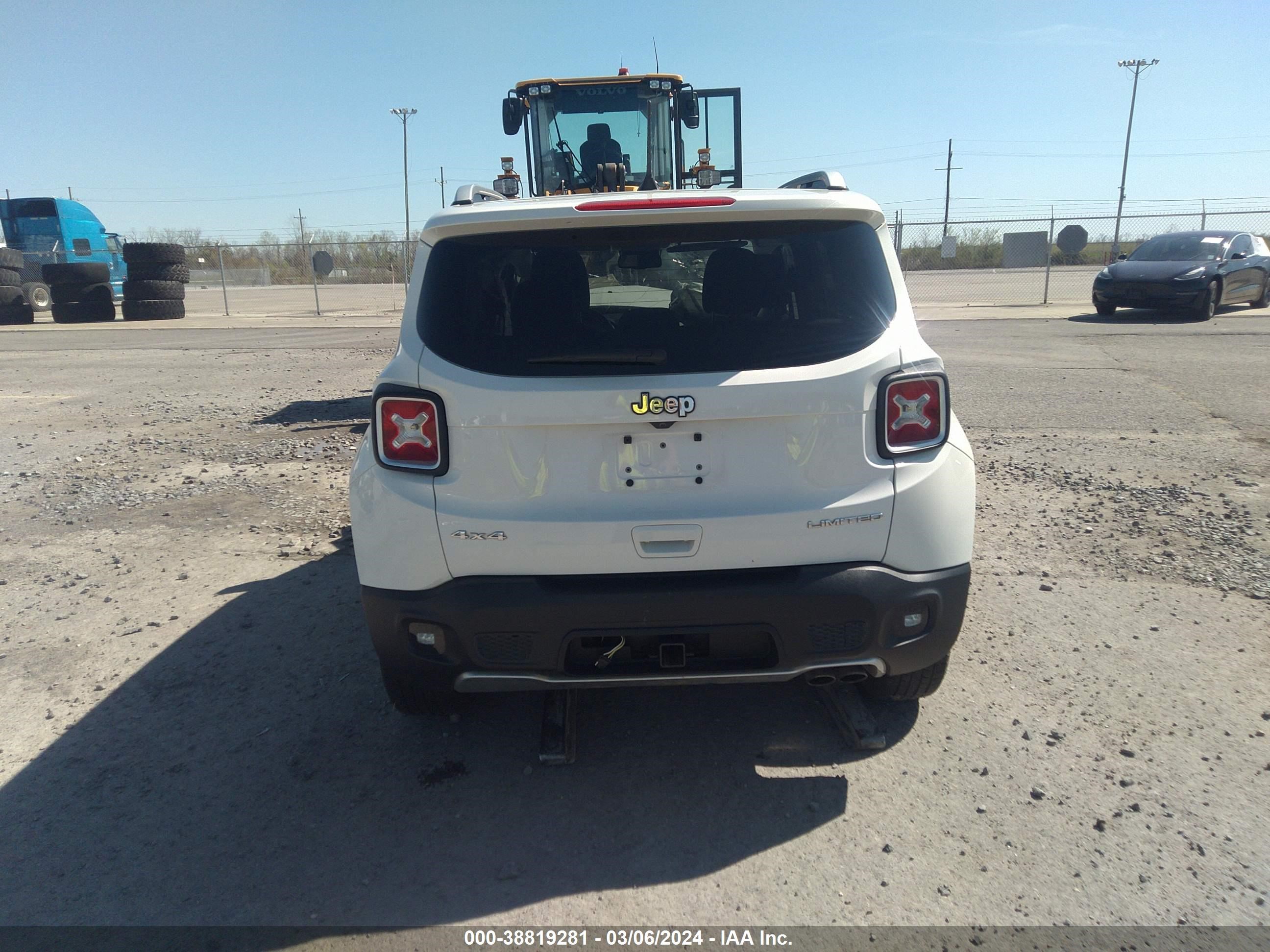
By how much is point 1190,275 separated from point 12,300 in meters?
28.6

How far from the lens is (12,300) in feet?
82.0

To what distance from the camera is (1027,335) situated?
1639 cm

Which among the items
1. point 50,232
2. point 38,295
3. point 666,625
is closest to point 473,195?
point 666,625

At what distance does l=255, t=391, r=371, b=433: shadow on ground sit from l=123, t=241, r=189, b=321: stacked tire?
1744 centimetres

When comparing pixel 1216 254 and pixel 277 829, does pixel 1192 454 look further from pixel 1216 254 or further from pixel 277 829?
pixel 1216 254

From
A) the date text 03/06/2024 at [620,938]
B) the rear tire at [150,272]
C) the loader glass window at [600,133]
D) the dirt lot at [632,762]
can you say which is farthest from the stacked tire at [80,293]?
the date text 03/06/2024 at [620,938]

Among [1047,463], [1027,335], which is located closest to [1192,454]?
[1047,463]

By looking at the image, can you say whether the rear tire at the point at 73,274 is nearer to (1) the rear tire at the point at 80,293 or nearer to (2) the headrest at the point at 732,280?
(1) the rear tire at the point at 80,293

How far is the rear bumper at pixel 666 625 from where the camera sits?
9.08 feet

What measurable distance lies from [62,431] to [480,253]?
27.3 feet

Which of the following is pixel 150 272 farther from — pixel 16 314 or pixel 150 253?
pixel 16 314

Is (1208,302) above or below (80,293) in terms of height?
below

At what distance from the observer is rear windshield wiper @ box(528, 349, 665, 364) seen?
277 centimetres

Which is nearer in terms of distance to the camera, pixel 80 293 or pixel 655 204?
pixel 655 204
